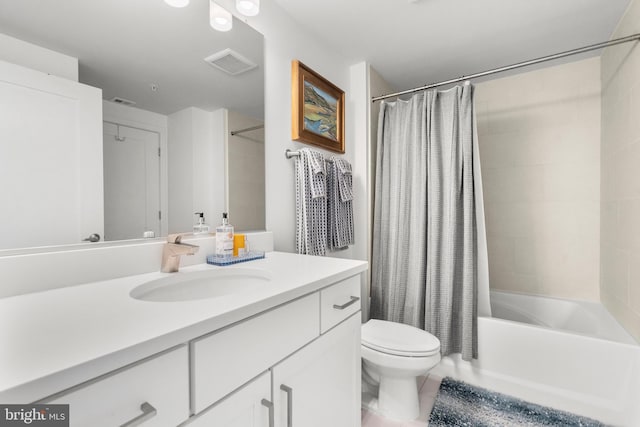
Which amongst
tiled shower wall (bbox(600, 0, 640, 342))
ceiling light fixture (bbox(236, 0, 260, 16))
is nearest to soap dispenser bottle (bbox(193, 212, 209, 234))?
ceiling light fixture (bbox(236, 0, 260, 16))

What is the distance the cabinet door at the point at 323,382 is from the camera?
0.76 m

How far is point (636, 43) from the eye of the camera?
1501 mm

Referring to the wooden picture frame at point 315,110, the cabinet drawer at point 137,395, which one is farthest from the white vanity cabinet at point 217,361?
the wooden picture frame at point 315,110

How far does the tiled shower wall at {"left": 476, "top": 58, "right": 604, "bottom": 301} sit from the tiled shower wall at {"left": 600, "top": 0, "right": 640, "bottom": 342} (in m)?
0.11

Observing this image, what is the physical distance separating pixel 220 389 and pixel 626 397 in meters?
1.92

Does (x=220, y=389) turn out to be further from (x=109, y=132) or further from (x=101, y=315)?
(x=109, y=132)

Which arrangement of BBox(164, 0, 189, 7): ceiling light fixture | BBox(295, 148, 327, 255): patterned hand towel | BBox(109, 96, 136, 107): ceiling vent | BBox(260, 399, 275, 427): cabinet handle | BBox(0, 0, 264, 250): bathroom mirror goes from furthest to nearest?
BBox(295, 148, 327, 255): patterned hand towel < BBox(164, 0, 189, 7): ceiling light fixture < BBox(109, 96, 136, 107): ceiling vent < BBox(0, 0, 264, 250): bathroom mirror < BBox(260, 399, 275, 427): cabinet handle

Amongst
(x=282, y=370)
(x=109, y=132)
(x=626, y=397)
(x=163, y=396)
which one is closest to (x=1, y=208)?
(x=109, y=132)

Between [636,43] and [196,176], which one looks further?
[636,43]

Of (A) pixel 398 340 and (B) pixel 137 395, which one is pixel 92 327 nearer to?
(B) pixel 137 395

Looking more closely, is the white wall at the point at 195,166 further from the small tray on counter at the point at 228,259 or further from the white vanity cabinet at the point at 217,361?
the white vanity cabinet at the point at 217,361

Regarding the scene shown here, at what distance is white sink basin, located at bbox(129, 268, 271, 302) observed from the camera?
90cm

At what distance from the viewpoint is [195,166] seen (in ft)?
3.94

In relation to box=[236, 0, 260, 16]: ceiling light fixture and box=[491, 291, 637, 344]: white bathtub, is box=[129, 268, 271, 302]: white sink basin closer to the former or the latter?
box=[236, 0, 260, 16]: ceiling light fixture
